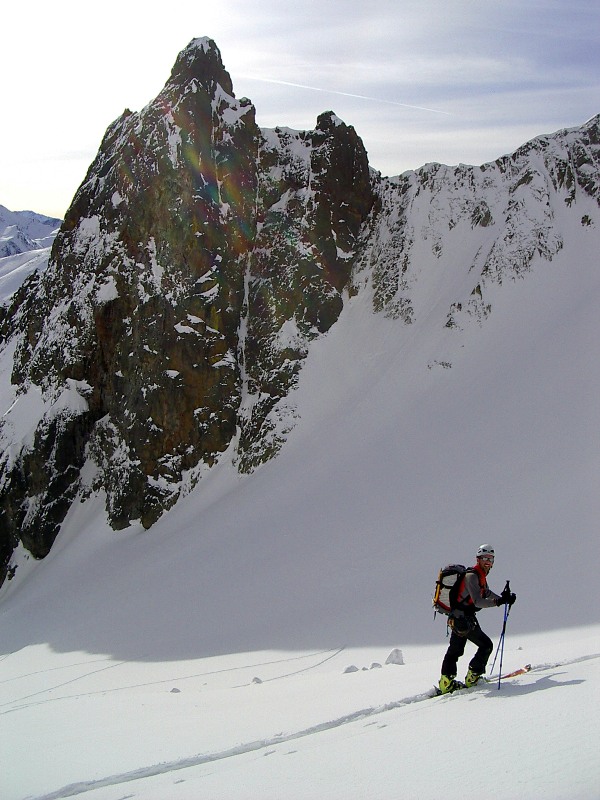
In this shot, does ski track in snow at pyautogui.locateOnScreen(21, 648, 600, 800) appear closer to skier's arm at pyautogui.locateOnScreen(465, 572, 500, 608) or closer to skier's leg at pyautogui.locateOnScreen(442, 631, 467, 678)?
skier's leg at pyautogui.locateOnScreen(442, 631, 467, 678)

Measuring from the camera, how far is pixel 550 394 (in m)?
30.7

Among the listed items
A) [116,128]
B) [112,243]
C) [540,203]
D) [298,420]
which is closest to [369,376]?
[298,420]

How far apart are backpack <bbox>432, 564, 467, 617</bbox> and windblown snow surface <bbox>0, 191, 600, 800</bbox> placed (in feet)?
3.41

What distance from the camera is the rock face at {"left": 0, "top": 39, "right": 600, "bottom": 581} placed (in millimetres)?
39969

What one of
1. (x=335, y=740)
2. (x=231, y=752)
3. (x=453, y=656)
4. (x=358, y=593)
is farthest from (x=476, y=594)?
(x=358, y=593)

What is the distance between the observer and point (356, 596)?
22.0 metres

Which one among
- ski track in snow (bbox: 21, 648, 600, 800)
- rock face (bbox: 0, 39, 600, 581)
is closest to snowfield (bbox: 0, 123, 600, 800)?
ski track in snow (bbox: 21, 648, 600, 800)

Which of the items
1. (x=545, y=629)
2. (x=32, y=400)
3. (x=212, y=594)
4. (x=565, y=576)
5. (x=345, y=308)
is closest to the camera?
(x=545, y=629)

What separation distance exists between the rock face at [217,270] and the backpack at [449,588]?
95.9 feet

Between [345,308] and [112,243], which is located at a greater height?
[112,243]

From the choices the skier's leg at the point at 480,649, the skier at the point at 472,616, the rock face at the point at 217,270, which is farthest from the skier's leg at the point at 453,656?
the rock face at the point at 217,270

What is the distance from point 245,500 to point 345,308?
1401 centimetres

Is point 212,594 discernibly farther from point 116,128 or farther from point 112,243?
point 116,128

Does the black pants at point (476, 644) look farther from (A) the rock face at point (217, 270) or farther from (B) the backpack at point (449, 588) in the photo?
(A) the rock face at point (217, 270)
